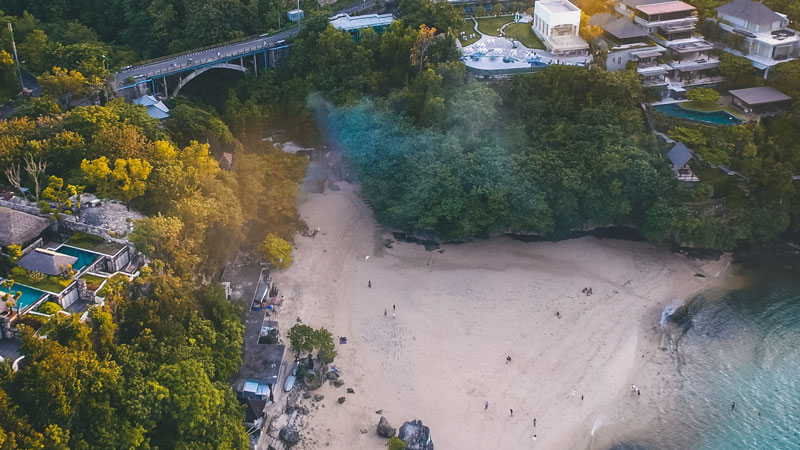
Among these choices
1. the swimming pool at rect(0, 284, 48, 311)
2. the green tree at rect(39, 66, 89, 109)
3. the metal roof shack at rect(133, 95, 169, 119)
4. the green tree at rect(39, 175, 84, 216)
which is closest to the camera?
the swimming pool at rect(0, 284, 48, 311)

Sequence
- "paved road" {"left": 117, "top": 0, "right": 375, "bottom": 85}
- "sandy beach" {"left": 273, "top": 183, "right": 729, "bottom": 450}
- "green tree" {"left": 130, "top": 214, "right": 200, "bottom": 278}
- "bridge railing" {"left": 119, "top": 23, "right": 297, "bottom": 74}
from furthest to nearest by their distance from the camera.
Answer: "bridge railing" {"left": 119, "top": 23, "right": 297, "bottom": 74} < "paved road" {"left": 117, "top": 0, "right": 375, "bottom": 85} < "sandy beach" {"left": 273, "top": 183, "right": 729, "bottom": 450} < "green tree" {"left": 130, "top": 214, "right": 200, "bottom": 278}

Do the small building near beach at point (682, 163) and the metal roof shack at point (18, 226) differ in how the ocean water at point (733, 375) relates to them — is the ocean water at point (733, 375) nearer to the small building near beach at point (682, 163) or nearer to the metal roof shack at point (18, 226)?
the small building near beach at point (682, 163)

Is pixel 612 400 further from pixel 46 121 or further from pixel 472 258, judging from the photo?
pixel 46 121

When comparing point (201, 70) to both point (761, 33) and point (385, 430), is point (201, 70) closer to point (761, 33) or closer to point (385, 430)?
point (385, 430)

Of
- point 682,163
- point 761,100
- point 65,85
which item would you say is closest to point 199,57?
point 65,85

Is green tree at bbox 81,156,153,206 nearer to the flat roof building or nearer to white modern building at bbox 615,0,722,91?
the flat roof building

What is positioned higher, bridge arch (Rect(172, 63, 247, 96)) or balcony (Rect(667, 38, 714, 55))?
balcony (Rect(667, 38, 714, 55))

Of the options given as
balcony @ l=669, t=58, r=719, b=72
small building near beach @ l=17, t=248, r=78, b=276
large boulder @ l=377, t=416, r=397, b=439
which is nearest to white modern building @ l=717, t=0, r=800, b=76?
balcony @ l=669, t=58, r=719, b=72
